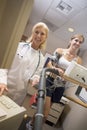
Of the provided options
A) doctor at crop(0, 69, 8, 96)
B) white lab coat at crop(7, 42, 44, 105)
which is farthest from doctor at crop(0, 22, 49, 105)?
doctor at crop(0, 69, 8, 96)

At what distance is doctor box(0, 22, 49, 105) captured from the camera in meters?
1.29

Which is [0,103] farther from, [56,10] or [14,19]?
[56,10]

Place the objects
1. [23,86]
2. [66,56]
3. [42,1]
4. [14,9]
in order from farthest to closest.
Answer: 1. [42,1]
2. [66,56]
3. [23,86]
4. [14,9]

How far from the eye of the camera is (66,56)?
2066 mm

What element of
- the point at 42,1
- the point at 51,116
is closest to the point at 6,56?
the point at 42,1

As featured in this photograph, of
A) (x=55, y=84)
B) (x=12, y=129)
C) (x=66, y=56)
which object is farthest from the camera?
(x=66, y=56)

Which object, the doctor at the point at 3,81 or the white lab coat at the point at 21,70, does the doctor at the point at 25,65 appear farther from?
the doctor at the point at 3,81

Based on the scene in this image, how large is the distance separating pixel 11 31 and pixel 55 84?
877 millimetres

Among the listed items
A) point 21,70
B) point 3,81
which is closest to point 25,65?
point 21,70

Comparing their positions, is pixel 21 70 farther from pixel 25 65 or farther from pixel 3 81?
pixel 3 81

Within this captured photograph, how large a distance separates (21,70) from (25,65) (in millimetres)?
56

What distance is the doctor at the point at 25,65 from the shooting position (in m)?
1.29

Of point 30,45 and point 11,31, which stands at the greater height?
point 11,31

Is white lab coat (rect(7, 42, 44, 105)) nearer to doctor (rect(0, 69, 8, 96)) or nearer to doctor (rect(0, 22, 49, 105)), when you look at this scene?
doctor (rect(0, 22, 49, 105))
